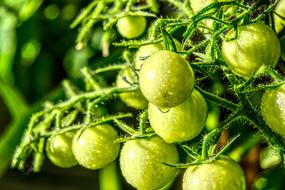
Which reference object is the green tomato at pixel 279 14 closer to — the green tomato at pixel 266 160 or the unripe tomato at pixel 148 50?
the unripe tomato at pixel 148 50

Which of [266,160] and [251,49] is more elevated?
[251,49]

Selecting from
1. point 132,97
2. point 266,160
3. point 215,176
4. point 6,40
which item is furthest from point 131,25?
point 6,40

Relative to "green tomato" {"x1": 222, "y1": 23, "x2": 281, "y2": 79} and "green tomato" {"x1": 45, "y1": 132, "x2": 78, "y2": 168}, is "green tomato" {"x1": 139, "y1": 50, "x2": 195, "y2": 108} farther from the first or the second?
"green tomato" {"x1": 45, "y1": 132, "x2": 78, "y2": 168}

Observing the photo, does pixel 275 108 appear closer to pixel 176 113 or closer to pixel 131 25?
pixel 176 113

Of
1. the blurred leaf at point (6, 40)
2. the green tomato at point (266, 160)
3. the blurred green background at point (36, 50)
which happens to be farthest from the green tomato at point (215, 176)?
the blurred leaf at point (6, 40)

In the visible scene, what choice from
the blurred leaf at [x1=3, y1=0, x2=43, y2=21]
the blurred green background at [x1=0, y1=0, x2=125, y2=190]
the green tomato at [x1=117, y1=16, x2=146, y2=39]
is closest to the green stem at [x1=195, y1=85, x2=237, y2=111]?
the green tomato at [x1=117, y1=16, x2=146, y2=39]

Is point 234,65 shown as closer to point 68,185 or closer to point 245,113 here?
point 245,113
